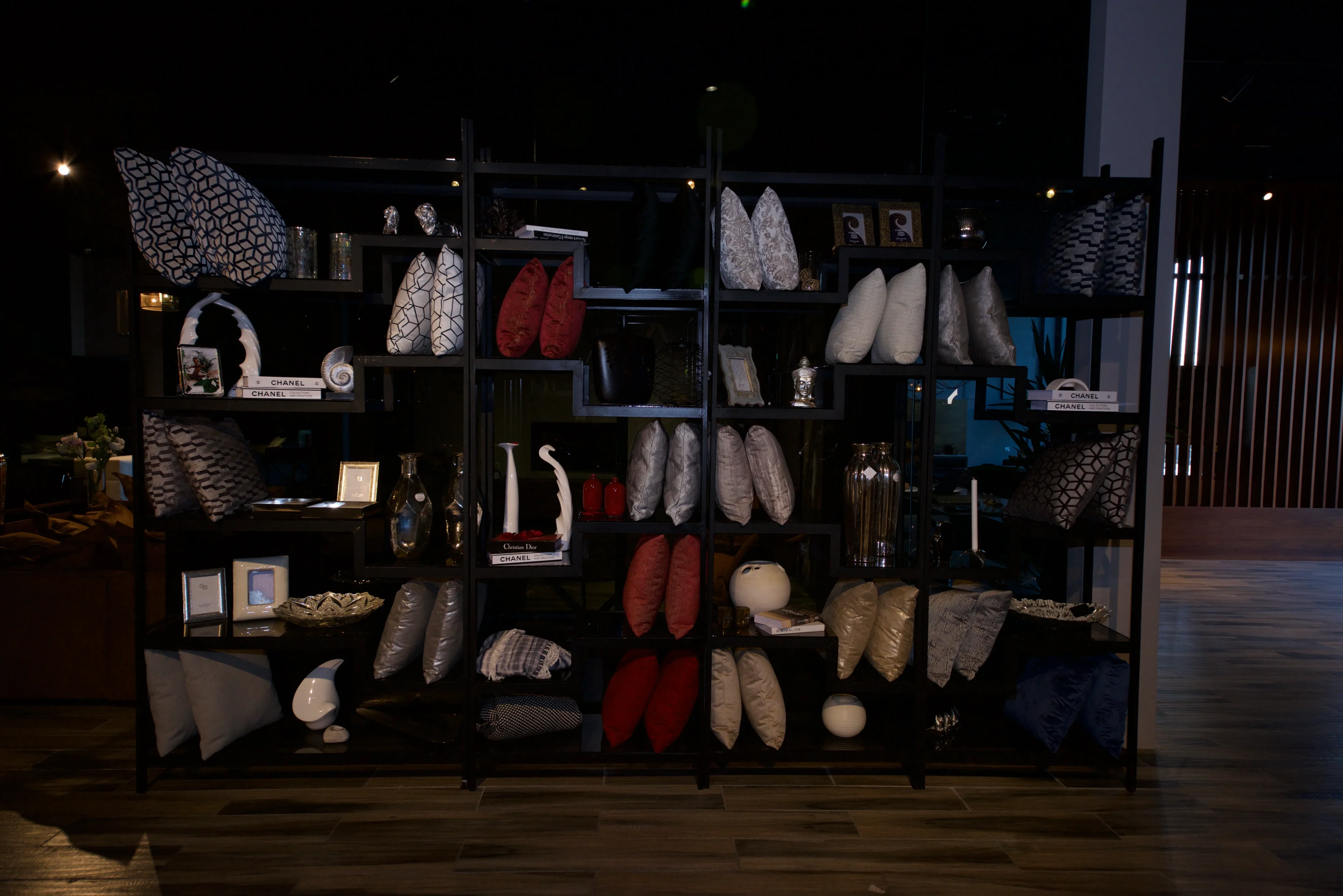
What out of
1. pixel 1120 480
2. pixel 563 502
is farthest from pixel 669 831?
pixel 1120 480

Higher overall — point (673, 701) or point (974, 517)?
point (974, 517)

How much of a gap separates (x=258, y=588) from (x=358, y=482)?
0.54 m

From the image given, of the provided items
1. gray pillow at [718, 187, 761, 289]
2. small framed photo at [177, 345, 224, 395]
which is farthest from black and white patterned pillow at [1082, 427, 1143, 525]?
small framed photo at [177, 345, 224, 395]

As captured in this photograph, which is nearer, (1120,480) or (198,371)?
(198,371)

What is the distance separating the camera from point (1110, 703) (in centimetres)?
257

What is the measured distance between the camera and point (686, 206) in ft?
7.75

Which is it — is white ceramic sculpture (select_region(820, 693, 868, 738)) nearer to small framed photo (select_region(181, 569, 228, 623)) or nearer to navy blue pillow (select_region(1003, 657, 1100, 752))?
navy blue pillow (select_region(1003, 657, 1100, 752))

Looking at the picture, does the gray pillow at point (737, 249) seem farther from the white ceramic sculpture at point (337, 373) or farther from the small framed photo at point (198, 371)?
the small framed photo at point (198, 371)

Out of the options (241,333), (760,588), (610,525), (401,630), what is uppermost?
(241,333)

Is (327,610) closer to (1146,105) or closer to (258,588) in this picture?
(258,588)

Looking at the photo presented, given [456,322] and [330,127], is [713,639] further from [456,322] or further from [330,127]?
[330,127]

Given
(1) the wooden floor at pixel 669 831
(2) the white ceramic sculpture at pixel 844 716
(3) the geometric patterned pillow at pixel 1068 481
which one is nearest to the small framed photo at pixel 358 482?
(1) the wooden floor at pixel 669 831

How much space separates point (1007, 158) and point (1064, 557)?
6.41ft

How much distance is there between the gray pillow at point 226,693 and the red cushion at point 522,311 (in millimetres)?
1458
